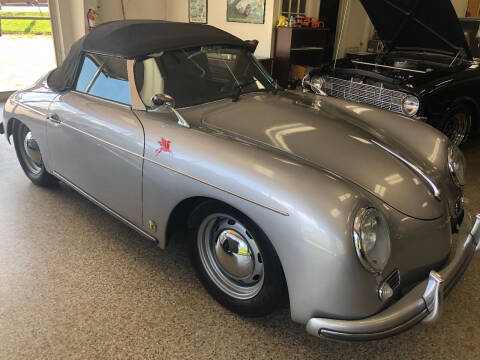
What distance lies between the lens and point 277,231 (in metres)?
1.63

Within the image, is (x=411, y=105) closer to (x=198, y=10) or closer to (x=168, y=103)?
(x=168, y=103)

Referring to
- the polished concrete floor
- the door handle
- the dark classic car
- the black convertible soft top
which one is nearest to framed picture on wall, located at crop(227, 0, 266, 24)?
the dark classic car

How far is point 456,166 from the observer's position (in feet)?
7.48

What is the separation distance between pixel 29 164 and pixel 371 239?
320 cm

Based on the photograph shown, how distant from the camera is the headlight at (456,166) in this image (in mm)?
2229

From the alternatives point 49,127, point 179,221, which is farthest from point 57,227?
point 179,221

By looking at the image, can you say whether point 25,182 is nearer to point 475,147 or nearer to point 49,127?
point 49,127

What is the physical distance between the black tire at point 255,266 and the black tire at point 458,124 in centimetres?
325

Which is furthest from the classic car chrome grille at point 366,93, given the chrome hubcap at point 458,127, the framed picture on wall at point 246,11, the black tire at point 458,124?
the framed picture on wall at point 246,11

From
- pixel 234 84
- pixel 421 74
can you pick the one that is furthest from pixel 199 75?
pixel 421 74

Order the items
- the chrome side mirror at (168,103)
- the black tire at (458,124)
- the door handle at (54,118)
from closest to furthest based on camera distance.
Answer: the chrome side mirror at (168,103) → the door handle at (54,118) → the black tire at (458,124)

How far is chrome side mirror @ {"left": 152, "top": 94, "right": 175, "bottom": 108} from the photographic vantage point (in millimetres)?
2160

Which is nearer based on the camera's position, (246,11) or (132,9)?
(246,11)

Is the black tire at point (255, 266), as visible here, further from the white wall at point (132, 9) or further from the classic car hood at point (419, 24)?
the white wall at point (132, 9)
